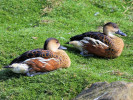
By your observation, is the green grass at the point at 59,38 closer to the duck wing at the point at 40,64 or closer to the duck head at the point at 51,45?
the duck wing at the point at 40,64

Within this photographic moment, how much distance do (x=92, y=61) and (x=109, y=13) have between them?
18.9 ft

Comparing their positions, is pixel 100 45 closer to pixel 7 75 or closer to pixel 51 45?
pixel 51 45

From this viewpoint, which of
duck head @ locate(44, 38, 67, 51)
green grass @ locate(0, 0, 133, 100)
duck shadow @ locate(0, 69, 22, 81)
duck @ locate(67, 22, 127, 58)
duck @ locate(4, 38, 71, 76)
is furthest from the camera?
duck @ locate(67, 22, 127, 58)

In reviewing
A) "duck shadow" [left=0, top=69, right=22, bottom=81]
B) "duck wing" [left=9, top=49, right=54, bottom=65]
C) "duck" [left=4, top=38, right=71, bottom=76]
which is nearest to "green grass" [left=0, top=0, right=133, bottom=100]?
"duck shadow" [left=0, top=69, right=22, bottom=81]

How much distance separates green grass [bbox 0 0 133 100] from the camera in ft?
19.8

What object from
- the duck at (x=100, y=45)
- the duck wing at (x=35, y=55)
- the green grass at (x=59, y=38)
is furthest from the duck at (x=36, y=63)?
the duck at (x=100, y=45)

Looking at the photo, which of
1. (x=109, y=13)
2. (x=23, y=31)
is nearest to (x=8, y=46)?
(x=23, y=31)

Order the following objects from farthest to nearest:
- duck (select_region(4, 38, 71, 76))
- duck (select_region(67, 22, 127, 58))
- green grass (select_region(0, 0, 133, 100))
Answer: duck (select_region(67, 22, 127, 58)) → duck (select_region(4, 38, 71, 76)) → green grass (select_region(0, 0, 133, 100))

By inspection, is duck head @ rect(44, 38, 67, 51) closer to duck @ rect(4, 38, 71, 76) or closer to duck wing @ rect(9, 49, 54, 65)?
duck @ rect(4, 38, 71, 76)

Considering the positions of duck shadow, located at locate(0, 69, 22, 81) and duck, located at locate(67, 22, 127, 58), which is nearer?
duck shadow, located at locate(0, 69, 22, 81)

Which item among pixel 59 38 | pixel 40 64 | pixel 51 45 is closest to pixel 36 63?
pixel 40 64

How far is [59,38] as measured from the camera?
962 cm

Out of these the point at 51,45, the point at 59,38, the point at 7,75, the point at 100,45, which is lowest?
the point at 7,75

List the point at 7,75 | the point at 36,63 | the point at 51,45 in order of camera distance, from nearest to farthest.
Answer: the point at 36,63
the point at 7,75
the point at 51,45
